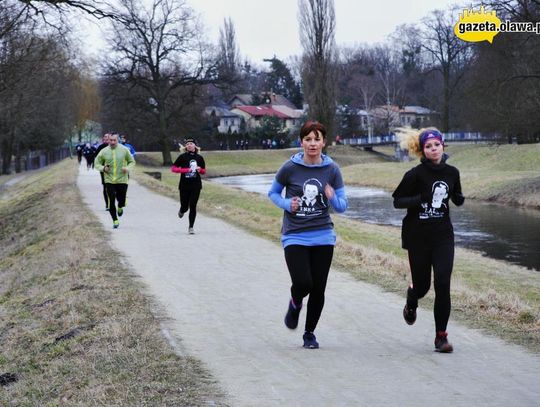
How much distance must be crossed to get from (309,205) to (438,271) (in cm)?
120

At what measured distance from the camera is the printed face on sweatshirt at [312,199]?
7480mm

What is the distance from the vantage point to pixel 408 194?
7602mm

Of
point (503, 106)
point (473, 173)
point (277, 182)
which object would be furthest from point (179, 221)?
point (503, 106)

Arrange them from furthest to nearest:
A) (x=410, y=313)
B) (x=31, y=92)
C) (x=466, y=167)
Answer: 1. (x=466, y=167)
2. (x=31, y=92)
3. (x=410, y=313)

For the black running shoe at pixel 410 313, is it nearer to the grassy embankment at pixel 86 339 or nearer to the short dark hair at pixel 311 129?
the short dark hair at pixel 311 129

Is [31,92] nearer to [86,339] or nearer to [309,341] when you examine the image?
[86,339]

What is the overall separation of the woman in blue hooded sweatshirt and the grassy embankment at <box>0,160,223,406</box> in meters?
1.20

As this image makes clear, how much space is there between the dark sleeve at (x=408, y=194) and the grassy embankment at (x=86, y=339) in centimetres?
214

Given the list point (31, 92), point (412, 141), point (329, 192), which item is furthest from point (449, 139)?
point (329, 192)

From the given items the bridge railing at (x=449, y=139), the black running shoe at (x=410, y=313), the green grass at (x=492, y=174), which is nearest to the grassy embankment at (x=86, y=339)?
the black running shoe at (x=410, y=313)

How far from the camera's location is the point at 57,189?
35219 mm

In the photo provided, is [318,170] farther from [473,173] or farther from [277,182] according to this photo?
[473,173]

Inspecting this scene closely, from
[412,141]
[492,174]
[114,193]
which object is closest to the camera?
[412,141]

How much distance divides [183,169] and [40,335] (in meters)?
8.12
